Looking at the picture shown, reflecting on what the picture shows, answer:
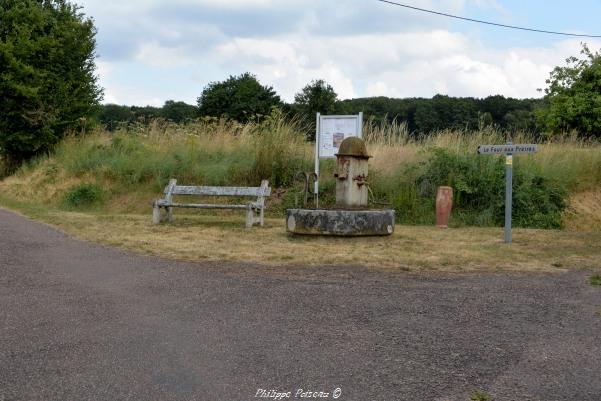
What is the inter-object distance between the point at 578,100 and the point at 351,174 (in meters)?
21.8

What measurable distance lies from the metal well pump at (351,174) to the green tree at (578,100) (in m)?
20.2

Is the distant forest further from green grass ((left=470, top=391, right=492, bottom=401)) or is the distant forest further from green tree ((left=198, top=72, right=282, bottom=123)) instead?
green grass ((left=470, top=391, right=492, bottom=401))

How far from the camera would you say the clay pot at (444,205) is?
40.1 ft

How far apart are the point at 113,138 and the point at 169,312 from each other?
612 inches

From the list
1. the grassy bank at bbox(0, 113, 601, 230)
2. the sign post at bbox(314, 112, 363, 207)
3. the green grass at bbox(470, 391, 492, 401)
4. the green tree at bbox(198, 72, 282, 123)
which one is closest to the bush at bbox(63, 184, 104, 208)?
the grassy bank at bbox(0, 113, 601, 230)

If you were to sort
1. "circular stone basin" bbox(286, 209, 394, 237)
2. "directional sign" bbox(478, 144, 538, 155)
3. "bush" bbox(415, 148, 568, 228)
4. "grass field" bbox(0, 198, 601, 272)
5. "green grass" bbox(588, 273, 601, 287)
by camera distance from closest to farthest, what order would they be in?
"green grass" bbox(588, 273, 601, 287), "grass field" bbox(0, 198, 601, 272), "directional sign" bbox(478, 144, 538, 155), "circular stone basin" bbox(286, 209, 394, 237), "bush" bbox(415, 148, 568, 228)

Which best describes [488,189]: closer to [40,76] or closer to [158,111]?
[40,76]

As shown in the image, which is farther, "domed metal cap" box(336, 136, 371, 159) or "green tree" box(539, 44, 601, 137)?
"green tree" box(539, 44, 601, 137)

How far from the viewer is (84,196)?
53.9 feet

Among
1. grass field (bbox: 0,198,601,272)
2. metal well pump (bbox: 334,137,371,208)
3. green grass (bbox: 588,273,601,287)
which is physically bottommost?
grass field (bbox: 0,198,601,272)

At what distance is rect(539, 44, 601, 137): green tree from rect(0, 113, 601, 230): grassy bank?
11.6 meters

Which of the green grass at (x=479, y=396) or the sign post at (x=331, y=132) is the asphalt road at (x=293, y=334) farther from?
the sign post at (x=331, y=132)

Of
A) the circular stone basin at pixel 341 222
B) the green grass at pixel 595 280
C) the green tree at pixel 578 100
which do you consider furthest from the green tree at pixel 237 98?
the green grass at pixel 595 280

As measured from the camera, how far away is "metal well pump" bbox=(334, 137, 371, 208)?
10.7m
